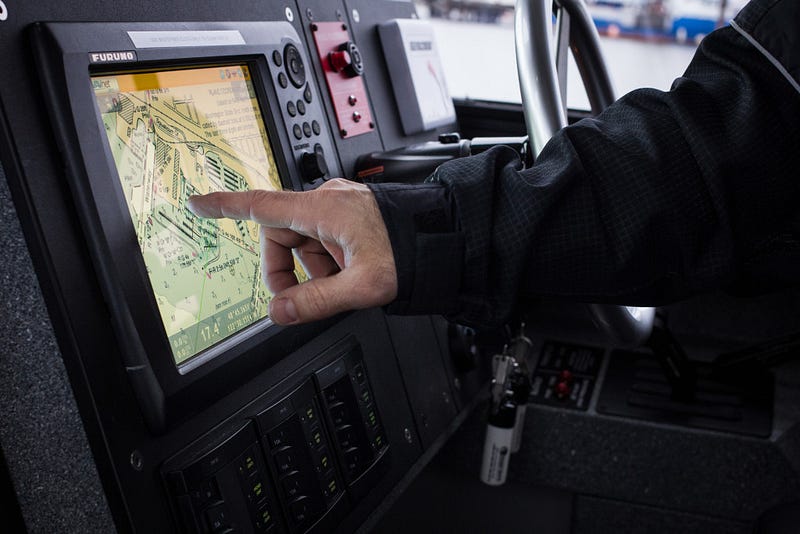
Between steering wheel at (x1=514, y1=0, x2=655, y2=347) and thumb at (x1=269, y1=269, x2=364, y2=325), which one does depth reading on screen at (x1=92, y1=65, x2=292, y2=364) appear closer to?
thumb at (x1=269, y1=269, x2=364, y2=325)

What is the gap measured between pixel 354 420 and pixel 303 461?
116 millimetres

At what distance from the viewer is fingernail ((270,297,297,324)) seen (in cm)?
71

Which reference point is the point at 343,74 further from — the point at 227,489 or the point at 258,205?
the point at 227,489

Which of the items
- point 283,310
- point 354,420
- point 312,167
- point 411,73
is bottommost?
point 354,420

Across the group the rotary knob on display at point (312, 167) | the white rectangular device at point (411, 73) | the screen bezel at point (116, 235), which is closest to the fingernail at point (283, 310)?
the screen bezel at point (116, 235)

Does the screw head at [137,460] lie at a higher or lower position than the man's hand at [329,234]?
lower

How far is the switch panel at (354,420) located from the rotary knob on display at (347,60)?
403mm

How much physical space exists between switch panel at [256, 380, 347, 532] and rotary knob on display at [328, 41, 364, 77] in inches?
18.6

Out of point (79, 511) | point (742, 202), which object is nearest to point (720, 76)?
point (742, 202)

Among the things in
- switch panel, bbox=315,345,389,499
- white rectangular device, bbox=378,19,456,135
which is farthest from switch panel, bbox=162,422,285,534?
white rectangular device, bbox=378,19,456,135

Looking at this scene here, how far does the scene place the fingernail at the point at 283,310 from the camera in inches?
27.9

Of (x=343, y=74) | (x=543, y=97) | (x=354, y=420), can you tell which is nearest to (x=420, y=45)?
(x=343, y=74)

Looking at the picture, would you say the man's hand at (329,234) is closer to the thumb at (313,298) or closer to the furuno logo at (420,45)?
the thumb at (313,298)

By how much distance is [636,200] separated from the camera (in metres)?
0.79
